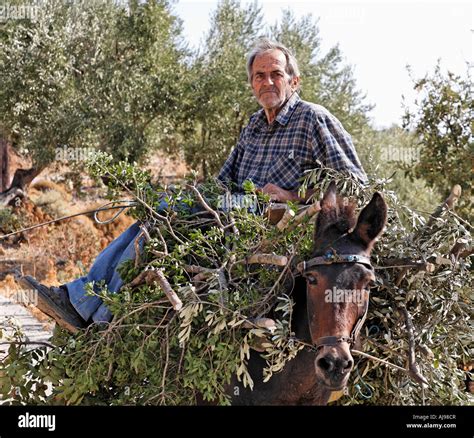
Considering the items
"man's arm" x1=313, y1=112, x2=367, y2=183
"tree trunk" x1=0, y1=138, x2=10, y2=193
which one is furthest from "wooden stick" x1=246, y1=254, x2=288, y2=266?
"tree trunk" x1=0, y1=138, x2=10, y2=193

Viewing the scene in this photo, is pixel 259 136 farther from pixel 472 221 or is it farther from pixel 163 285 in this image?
pixel 472 221

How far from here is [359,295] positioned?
3.53 metres

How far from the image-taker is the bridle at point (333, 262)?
11.1 feet

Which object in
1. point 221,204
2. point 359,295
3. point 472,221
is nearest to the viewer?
point 359,295

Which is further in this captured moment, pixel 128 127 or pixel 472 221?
pixel 128 127

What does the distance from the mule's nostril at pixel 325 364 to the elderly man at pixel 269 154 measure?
4.78ft

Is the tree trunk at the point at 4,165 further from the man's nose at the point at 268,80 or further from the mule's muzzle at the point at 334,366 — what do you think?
the mule's muzzle at the point at 334,366

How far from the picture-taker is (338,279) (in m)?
3.53

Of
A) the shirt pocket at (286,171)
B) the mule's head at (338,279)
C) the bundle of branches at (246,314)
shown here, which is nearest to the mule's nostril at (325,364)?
the mule's head at (338,279)

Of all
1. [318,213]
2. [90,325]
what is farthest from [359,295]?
[90,325]

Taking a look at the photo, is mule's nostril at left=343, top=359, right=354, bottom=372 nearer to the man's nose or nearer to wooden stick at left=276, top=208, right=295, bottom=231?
wooden stick at left=276, top=208, right=295, bottom=231

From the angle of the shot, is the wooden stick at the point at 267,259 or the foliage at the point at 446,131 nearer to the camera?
the wooden stick at the point at 267,259
